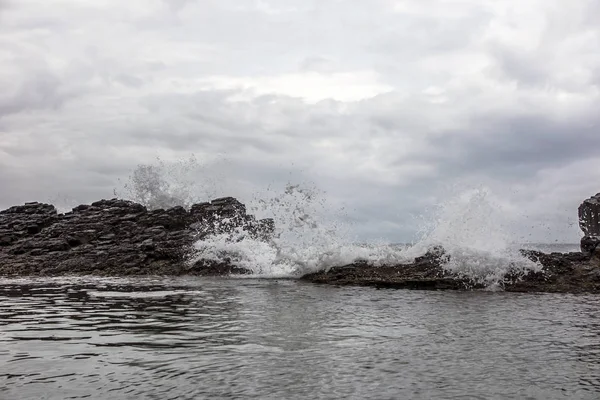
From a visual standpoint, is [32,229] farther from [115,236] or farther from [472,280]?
[472,280]

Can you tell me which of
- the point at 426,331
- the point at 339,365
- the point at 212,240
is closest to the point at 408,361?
the point at 339,365

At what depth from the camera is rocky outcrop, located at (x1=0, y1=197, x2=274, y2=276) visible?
2933 cm

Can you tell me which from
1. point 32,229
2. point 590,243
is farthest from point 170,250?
point 590,243

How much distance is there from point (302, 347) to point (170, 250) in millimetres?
22154

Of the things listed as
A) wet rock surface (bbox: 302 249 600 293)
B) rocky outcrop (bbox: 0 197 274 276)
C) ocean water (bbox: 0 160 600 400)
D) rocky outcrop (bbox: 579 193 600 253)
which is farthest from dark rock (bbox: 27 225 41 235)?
rocky outcrop (bbox: 579 193 600 253)

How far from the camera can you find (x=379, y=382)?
24.1 ft

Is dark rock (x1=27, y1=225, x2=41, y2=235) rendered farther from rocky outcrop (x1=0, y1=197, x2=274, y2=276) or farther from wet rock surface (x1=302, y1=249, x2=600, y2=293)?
wet rock surface (x1=302, y1=249, x2=600, y2=293)

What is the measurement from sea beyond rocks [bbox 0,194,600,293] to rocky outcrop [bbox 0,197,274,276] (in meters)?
0.06

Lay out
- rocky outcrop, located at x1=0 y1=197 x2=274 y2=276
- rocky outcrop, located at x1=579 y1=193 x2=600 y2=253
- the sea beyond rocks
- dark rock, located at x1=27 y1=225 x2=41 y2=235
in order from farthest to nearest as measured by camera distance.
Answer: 1. dark rock, located at x1=27 y1=225 x2=41 y2=235
2. rocky outcrop, located at x1=0 y1=197 x2=274 y2=276
3. rocky outcrop, located at x1=579 y1=193 x2=600 y2=253
4. the sea beyond rocks

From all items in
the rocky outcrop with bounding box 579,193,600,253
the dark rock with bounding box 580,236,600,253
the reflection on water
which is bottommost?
the reflection on water

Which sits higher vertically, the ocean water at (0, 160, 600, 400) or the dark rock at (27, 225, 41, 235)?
the dark rock at (27, 225, 41, 235)

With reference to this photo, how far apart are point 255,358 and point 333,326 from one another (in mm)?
3377

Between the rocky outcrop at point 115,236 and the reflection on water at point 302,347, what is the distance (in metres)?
12.7

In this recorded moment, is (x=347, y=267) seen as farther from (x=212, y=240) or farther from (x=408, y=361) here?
(x=408, y=361)
